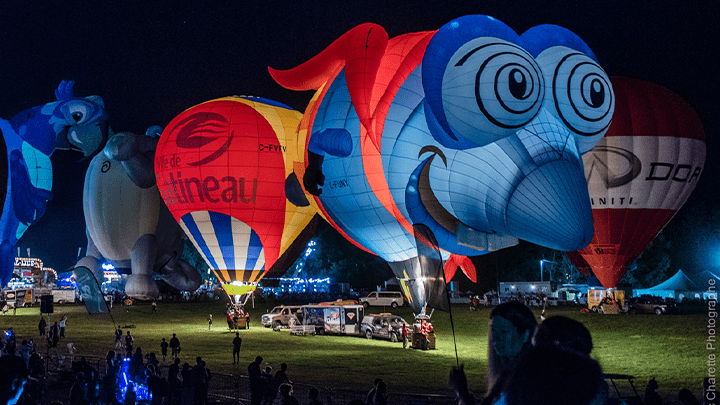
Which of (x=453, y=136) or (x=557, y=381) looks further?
(x=453, y=136)

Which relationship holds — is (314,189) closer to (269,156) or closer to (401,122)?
(401,122)

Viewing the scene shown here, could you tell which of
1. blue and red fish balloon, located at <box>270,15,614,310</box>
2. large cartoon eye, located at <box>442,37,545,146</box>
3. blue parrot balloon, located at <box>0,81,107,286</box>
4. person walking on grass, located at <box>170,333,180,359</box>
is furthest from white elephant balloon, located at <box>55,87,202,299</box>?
large cartoon eye, located at <box>442,37,545,146</box>

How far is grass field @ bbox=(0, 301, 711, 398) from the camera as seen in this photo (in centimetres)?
1358

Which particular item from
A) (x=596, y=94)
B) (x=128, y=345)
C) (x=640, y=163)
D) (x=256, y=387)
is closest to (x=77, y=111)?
(x=128, y=345)

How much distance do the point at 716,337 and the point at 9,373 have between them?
21.8m

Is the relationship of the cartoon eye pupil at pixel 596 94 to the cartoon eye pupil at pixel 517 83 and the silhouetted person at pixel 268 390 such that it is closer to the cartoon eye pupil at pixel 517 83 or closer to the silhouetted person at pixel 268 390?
the cartoon eye pupil at pixel 517 83

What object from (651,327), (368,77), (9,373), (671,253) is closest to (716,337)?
(651,327)

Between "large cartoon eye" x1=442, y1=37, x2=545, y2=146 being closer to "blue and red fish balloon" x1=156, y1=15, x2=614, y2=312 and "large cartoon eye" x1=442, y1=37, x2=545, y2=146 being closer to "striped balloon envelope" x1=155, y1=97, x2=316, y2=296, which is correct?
"blue and red fish balloon" x1=156, y1=15, x2=614, y2=312

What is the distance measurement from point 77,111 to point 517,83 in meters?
18.0

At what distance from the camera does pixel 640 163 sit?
75.4ft

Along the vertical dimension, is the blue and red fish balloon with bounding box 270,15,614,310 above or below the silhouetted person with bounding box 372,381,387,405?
above

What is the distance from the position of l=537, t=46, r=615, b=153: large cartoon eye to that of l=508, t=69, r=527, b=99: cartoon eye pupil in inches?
39.1

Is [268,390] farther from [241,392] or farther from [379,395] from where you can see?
[379,395]

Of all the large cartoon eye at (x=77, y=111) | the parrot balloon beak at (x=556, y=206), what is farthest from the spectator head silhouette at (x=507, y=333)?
the large cartoon eye at (x=77, y=111)
